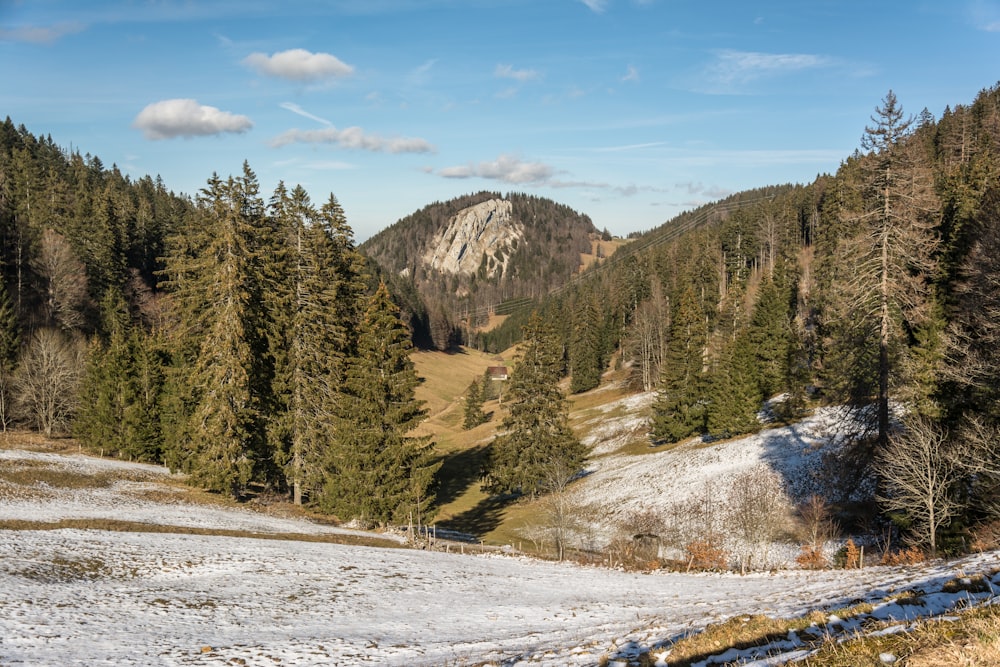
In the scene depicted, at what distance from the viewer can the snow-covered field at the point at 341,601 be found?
11.2 meters

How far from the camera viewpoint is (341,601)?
16.5 meters

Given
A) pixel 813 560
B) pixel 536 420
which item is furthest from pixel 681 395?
pixel 813 560

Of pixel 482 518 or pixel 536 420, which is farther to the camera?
pixel 536 420

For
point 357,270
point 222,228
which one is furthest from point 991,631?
point 357,270

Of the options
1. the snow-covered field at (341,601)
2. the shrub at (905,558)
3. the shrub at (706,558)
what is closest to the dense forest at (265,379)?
the snow-covered field at (341,601)

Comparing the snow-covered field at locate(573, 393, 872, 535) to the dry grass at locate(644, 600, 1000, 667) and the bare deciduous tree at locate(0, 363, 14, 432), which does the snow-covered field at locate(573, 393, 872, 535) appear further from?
the bare deciduous tree at locate(0, 363, 14, 432)

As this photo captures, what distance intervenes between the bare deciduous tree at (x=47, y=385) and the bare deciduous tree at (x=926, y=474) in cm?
5845

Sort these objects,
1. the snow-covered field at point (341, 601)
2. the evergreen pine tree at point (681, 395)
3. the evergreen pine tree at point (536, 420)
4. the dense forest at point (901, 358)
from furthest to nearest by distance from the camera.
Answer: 1. the evergreen pine tree at point (681, 395)
2. the evergreen pine tree at point (536, 420)
3. the dense forest at point (901, 358)
4. the snow-covered field at point (341, 601)

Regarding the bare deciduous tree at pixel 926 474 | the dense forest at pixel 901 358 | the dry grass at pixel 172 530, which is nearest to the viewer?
the bare deciduous tree at pixel 926 474

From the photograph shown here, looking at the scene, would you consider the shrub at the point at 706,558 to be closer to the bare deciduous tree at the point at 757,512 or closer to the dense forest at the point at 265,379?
the bare deciduous tree at the point at 757,512

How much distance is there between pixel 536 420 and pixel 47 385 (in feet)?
135

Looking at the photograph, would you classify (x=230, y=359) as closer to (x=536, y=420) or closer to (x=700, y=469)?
(x=536, y=420)

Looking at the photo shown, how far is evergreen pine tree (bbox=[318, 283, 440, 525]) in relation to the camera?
103 feet

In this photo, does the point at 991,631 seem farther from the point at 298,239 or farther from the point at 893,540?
the point at 298,239
